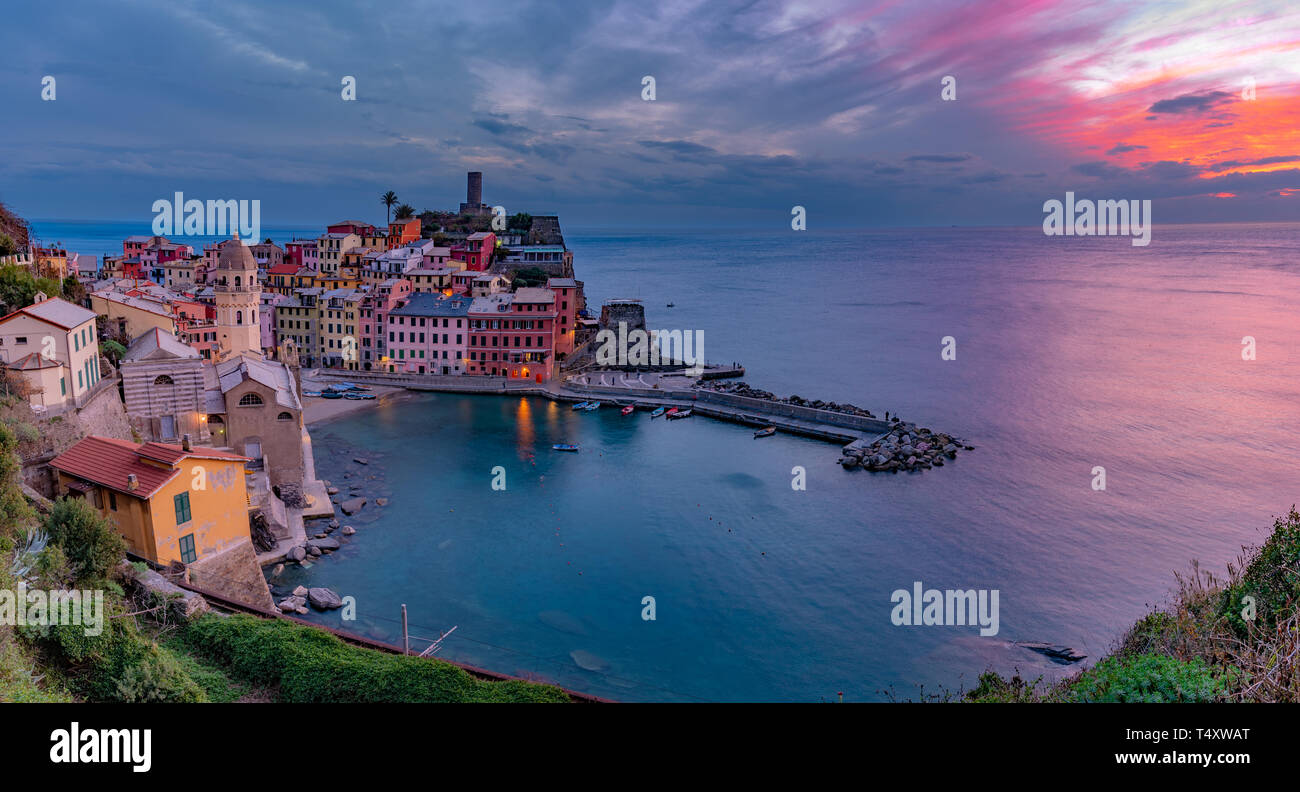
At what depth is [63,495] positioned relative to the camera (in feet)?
59.6

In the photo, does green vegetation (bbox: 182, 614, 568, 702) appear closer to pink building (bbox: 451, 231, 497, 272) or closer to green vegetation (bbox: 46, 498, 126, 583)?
green vegetation (bbox: 46, 498, 126, 583)

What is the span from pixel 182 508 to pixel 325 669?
8292 mm

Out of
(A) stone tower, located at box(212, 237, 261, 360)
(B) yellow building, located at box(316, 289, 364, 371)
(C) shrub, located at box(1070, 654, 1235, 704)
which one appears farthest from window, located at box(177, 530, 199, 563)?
(B) yellow building, located at box(316, 289, 364, 371)

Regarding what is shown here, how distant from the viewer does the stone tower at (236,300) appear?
33281mm

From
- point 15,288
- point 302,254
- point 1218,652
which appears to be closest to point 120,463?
point 15,288

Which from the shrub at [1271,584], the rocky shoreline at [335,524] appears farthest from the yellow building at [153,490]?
the shrub at [1271,584]

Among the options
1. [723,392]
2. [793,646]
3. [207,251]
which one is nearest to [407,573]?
[793,646]

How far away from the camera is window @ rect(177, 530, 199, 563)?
1861cm

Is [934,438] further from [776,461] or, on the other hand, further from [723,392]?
[723,392]

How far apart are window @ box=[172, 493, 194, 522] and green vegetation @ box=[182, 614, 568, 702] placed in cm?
513

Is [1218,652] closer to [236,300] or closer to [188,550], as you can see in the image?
[188,550]

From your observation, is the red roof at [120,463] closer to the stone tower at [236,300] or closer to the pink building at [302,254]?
the stone tower at [236,300]

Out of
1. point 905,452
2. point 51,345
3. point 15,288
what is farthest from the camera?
point 905,452

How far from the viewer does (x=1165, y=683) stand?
852cm
